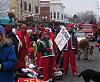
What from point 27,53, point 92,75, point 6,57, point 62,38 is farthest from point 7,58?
point 62,38

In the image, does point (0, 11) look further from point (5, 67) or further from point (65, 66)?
point (5, 67)

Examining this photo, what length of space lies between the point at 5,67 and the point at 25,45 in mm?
7022

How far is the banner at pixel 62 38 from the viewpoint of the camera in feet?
47.7

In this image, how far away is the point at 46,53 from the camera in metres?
12.4

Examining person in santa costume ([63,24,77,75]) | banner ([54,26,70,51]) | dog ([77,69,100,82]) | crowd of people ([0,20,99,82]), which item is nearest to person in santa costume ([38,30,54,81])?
crowd of people ([0,20,99,82])

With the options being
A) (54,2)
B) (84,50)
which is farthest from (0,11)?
(54,2)

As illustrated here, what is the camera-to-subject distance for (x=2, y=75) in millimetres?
6703

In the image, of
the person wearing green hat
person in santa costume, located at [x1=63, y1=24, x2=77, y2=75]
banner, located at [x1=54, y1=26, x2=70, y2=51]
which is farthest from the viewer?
person in santa costume, located at [x1=63, y1=24, x2=77, y2=75]

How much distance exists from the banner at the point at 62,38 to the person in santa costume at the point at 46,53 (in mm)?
1915

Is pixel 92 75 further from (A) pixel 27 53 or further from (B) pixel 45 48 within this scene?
(A) pixel 27 53

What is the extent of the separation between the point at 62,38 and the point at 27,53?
1467mm

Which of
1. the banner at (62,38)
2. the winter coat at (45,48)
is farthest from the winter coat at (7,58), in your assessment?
the banner at (62,38)

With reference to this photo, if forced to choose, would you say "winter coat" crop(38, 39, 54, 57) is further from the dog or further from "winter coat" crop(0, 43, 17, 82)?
"winter coat" crop(0, 43, 17, 82)

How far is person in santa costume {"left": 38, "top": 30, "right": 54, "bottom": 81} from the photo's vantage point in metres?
12.4
